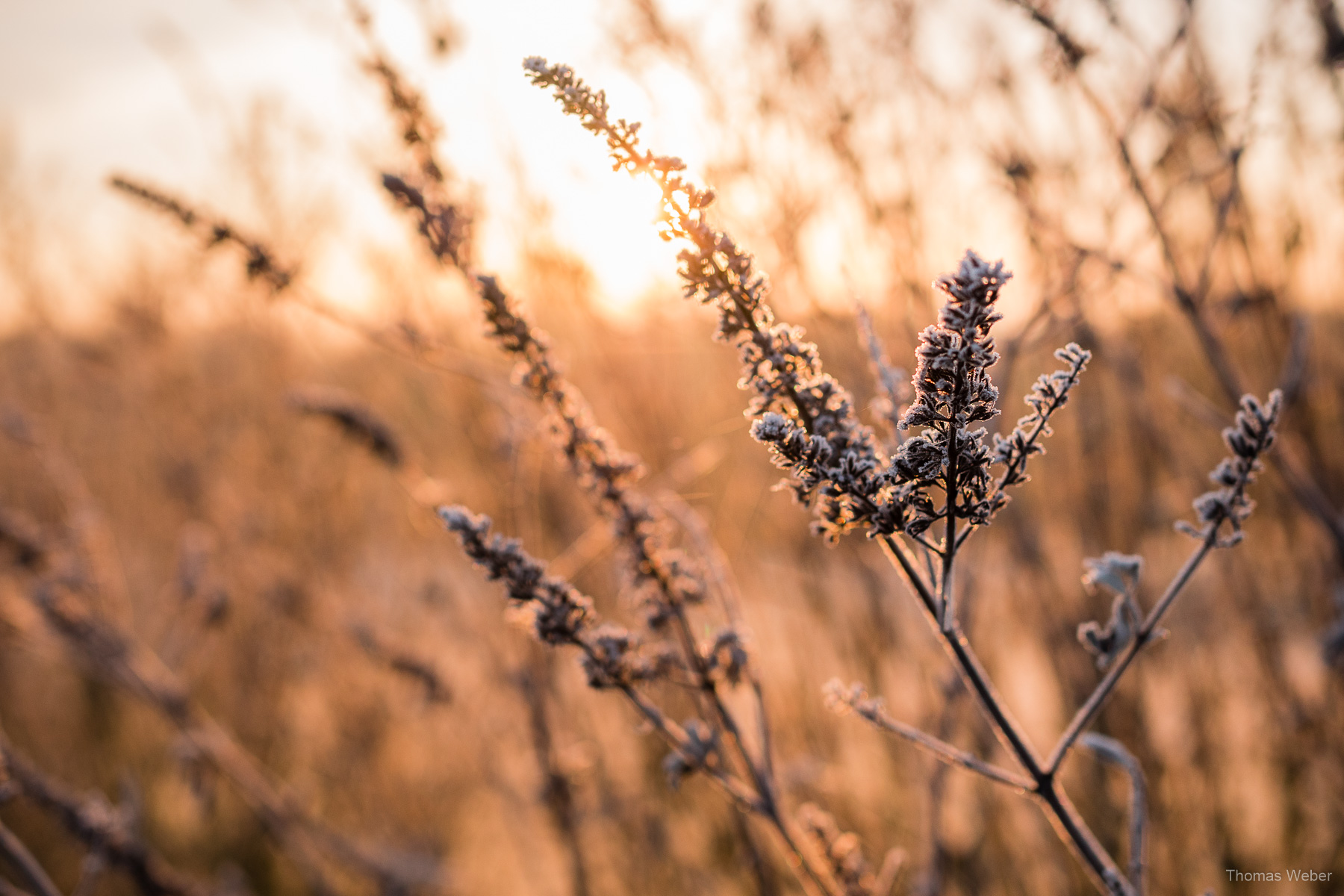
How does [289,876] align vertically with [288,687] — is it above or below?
below

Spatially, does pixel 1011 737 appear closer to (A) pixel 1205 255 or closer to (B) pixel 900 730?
(B) pixel 900 730

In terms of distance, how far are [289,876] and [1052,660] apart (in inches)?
153

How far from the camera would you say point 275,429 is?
5.01m

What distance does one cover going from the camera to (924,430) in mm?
769

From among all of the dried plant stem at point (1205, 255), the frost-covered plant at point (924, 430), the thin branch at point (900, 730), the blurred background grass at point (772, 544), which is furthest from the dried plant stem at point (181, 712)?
the dried plant stem at point (1205, 255)

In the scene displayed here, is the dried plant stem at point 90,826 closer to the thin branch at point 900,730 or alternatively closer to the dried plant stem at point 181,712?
the dried plant stem at point 181,712

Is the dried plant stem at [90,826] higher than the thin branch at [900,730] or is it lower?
lower

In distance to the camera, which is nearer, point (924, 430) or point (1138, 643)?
point (924, 430)

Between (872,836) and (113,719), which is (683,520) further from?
(113,719)

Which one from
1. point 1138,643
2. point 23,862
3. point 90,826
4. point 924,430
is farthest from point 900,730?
point 90,826

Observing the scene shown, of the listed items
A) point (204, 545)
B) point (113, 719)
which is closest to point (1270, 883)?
point (204, 545)

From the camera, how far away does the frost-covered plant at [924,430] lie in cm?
69

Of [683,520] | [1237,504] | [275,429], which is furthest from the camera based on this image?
[275,429]

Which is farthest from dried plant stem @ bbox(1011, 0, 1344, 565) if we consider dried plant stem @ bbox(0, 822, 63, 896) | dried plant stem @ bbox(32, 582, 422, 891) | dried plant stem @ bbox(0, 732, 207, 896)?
dried plant stem @ bbox(32, 582, 422, 891)
